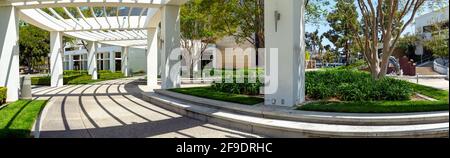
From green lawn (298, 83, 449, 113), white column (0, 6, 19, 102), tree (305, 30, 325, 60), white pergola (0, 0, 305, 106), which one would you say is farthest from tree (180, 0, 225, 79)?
tree (305, 30, 325, 60)

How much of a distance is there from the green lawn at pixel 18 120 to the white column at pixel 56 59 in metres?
11.6

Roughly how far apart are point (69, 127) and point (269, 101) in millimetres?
4701

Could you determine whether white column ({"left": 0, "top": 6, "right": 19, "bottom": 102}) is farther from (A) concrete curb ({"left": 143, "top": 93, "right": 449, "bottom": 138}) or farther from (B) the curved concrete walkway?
(A) concrete curb ({"left": 143, "top": 93, "right": 449, "bottom": 138})

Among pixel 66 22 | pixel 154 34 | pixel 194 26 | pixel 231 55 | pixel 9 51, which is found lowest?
pixel 9 51

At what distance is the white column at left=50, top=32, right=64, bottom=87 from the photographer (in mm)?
21312

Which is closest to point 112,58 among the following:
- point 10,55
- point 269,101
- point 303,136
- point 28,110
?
point 10,55

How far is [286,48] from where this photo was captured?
833cm

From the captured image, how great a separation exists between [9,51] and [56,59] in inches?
374

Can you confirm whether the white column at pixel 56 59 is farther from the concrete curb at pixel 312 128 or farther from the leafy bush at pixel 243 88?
the concrete curb at pixel 312 128

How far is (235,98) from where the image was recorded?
9.88 meters

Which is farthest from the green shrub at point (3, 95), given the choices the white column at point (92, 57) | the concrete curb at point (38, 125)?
the white column at point (92, 57)

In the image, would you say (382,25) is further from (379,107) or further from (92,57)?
(92,57)

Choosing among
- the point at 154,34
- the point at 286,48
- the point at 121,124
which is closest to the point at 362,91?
the point at 286,48
